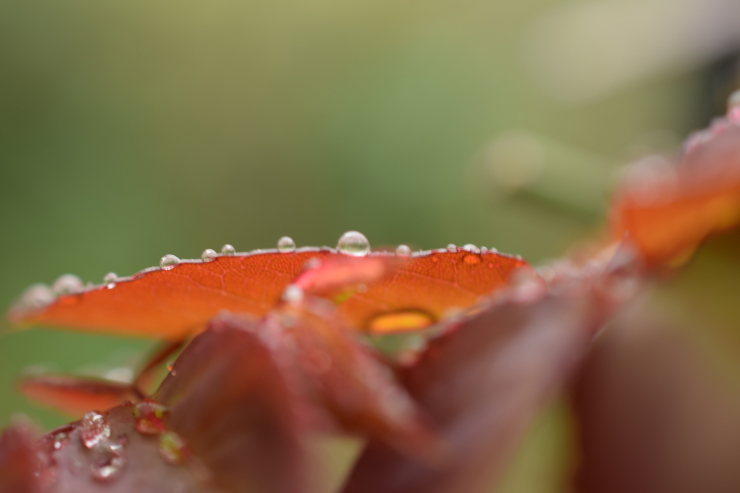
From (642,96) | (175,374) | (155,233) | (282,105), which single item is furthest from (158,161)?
(175,374)

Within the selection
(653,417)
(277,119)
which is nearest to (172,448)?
(653,417)

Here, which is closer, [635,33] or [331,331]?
[331,331]

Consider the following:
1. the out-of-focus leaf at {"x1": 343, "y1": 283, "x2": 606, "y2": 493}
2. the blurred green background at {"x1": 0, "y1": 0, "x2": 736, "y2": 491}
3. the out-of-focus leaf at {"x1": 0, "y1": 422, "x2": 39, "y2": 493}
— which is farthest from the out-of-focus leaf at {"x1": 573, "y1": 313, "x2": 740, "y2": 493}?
the blurred green background at {"x1": 0, "y1": 0, "x2": 736, "y2": 491}

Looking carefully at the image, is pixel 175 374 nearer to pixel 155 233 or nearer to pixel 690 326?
pixel 690 326

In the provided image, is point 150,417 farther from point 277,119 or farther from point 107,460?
point 277,119

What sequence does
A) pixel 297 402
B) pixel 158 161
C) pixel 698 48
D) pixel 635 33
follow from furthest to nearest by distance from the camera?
pixel 158 161
pixel 635 33
pixel 698 48
pixel 297 402

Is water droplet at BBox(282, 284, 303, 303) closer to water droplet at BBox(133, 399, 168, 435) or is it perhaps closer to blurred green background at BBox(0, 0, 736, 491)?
water droplet at BBox(133, 399, 168, 435)

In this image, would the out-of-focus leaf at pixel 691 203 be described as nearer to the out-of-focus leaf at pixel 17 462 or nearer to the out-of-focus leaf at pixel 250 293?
the out-of-focus leaf at pixel 250 293
